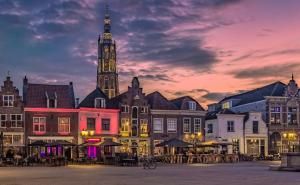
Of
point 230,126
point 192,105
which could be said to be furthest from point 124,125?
point 230,126

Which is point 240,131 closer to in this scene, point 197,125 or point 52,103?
point 197,125

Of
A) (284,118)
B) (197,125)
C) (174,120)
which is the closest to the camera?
(174,120)

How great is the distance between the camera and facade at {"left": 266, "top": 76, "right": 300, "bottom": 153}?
77.4 metres

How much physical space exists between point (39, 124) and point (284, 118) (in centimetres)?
3502

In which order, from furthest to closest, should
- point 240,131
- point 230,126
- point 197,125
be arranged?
point 240,131 < point 230,126 < point 197,125

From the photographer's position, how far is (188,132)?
7231 cm

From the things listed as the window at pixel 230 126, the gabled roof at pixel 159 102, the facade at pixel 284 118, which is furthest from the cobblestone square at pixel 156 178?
the facade at pixel 284 118

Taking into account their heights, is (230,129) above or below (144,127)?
below

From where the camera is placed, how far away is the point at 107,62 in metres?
160

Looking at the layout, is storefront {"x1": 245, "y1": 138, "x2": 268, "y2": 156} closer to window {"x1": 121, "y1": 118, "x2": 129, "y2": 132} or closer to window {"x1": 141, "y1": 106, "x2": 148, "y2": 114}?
window {"x1": 141, "y1": 106, "x2": 148, "y2": 114}

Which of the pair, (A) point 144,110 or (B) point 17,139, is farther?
(A) point 144,110

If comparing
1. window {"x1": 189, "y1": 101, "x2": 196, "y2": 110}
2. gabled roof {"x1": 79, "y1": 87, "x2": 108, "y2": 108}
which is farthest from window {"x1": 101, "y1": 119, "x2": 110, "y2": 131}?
window {"x1": 189, "y1": 101, "x2": 196, "y2": 110}

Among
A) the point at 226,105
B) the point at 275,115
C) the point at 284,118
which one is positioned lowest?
the point at 284,118

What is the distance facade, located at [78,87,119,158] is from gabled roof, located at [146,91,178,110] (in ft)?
18.7
